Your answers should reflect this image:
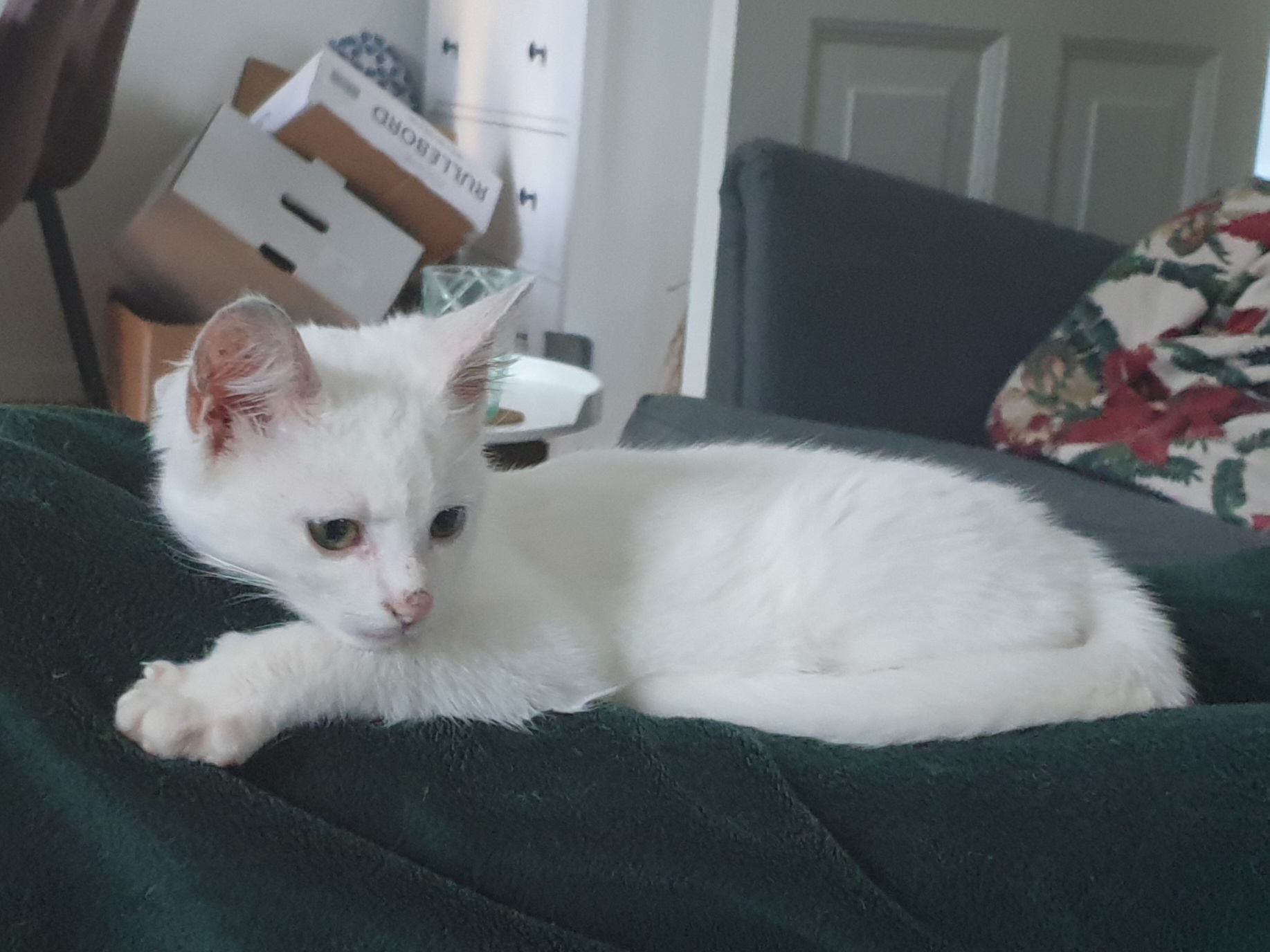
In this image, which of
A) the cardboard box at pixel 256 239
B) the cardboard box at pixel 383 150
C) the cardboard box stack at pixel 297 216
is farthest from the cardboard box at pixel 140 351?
the cardboard box at pixel 383 150

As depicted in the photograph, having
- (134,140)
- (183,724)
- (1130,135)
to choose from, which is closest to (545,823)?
(183,724)

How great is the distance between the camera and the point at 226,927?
55 cm

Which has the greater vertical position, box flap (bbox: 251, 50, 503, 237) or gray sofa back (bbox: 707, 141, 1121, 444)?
box flap (bbox: 251, 50, 503, 237)

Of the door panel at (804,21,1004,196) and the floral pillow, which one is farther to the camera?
the door panel at (804,21,1004,196)

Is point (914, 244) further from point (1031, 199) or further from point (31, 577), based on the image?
point (31, 577)

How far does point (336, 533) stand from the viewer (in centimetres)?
74

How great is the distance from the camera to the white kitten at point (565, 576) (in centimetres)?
71

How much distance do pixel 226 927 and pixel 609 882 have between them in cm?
19

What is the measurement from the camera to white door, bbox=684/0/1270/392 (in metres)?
1.84

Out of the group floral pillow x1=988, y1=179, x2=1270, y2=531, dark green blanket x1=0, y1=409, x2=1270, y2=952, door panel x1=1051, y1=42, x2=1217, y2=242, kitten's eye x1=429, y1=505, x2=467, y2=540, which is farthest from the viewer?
door panel x1=1051, y1=42, x2=1217, y2=242

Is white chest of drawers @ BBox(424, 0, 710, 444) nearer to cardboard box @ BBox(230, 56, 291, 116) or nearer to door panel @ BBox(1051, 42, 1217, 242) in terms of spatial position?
cardboard box @ BBox(230, 56, 291, 116)

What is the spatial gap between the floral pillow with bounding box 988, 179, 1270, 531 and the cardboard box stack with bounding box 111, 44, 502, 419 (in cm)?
146

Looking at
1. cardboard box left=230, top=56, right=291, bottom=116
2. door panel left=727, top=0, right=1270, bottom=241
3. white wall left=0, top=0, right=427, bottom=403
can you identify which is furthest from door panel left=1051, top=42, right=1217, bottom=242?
white wall left=0, top=0, right=427, bottom=403

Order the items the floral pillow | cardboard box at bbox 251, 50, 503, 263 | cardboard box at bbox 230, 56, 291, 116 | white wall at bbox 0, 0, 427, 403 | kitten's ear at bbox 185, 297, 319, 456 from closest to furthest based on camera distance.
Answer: kitten's ear at bbox 185, 297, 319, 456 < the floral pillow < cardboard box at bbox 251, 50, 503, 263 < cardboard box at bbox 230, 56, 291, 116 < white wall at bbox 0, 0, 427, 403
